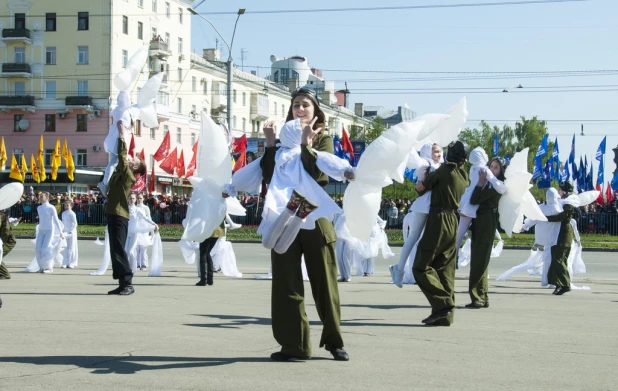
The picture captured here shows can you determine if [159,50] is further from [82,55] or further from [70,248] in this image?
[70,248]

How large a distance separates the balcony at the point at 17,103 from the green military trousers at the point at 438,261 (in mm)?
61661

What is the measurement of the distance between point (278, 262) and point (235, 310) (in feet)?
12.5

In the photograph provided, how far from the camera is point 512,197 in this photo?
36.3 ft

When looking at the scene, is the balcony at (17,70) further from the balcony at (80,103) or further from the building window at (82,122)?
the building window at (82,122)

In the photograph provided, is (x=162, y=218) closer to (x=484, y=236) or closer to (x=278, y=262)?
(x=484, y=236)

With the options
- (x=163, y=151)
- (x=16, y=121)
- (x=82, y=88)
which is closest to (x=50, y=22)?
(x=82, y=88)

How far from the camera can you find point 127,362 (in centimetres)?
679

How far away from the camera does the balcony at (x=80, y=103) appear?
6569 centimetres

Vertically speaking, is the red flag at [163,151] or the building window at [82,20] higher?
the building window at [82,20]

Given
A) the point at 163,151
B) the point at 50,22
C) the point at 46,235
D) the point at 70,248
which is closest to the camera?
the point at 46,235

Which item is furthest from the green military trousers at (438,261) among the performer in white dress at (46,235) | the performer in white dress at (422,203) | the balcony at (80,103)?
the balcony at (80,103)

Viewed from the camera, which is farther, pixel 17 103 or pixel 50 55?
pixel 17 103

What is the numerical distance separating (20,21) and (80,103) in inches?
303

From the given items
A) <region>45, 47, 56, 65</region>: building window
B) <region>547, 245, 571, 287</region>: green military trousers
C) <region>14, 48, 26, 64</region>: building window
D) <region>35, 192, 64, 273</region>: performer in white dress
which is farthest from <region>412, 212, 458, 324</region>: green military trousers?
<region>14, 48, 26, 64</region>: building window
